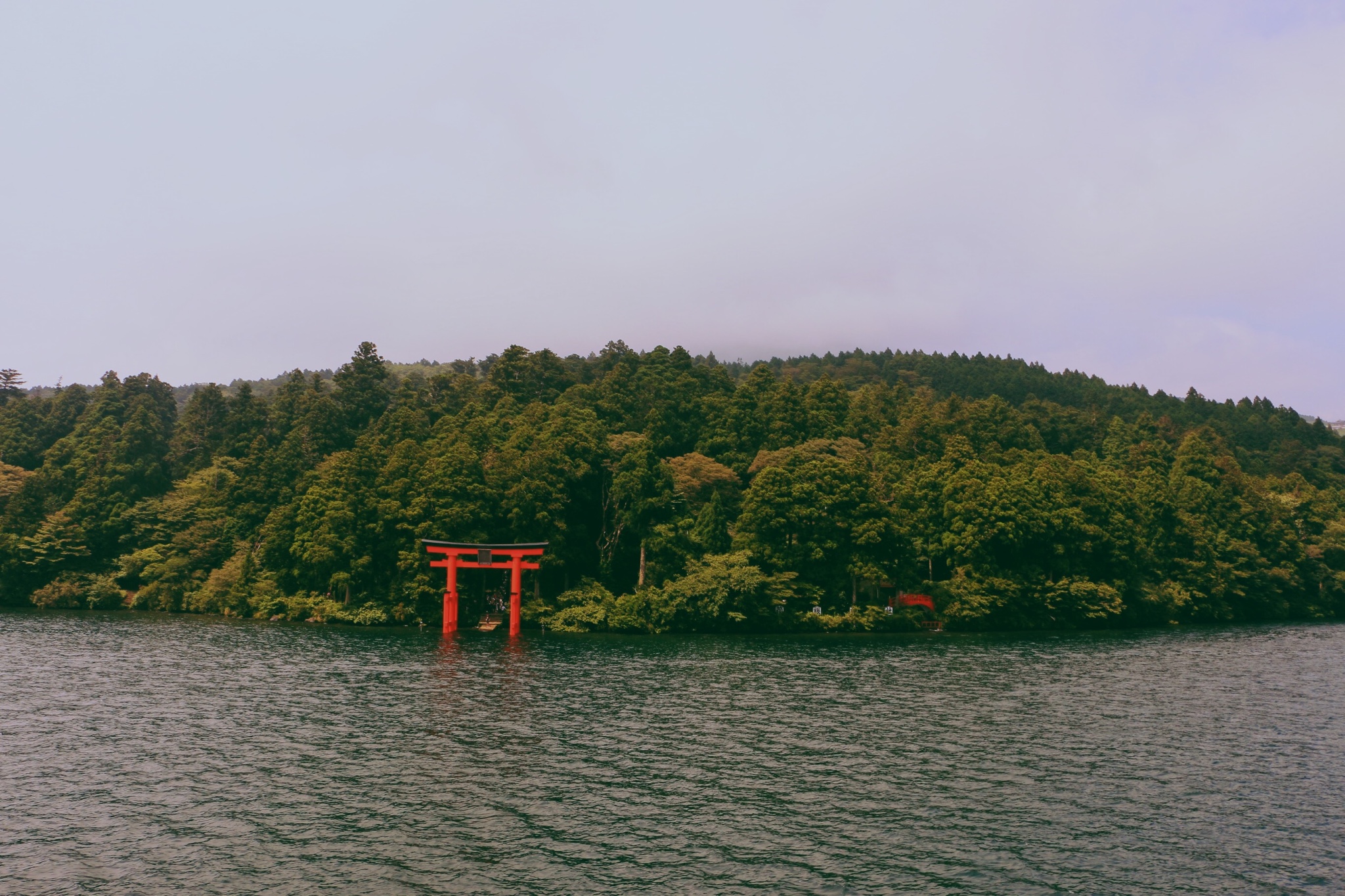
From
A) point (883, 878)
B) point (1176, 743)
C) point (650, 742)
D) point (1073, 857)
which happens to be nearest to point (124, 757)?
point (650, 742)

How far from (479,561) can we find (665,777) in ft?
148

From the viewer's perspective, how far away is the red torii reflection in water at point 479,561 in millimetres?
70188

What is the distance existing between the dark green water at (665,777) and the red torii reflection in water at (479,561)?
16660 mm

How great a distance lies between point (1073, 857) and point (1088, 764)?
9.48 metres

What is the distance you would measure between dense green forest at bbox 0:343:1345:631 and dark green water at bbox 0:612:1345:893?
21218mm

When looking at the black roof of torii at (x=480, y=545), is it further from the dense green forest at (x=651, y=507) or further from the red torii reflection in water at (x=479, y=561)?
the dense green forest at (x=651, y=507)

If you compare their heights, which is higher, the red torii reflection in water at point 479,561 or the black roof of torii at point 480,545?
the black roof of torii at point 480,545

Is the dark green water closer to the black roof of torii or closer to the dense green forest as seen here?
the black roof of torii

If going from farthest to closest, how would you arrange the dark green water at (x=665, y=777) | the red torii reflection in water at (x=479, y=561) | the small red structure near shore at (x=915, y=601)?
the small red structure near shore at (x=915, y=601) → the red torii reflection in water at (x=479, y=561) → the dark green water at (x=665, y=777)

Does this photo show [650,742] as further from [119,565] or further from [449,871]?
[119,565]

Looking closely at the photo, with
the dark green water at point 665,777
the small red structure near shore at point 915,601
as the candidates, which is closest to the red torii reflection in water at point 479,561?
the dark green water at point 665,777

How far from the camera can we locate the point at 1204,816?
25859 mm

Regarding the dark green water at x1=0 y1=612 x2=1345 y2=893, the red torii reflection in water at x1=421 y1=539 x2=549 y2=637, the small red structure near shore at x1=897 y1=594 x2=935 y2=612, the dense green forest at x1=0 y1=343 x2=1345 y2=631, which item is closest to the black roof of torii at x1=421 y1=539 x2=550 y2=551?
the red torii reflection in water at x1=421 y1=539 x2=549 y2=637

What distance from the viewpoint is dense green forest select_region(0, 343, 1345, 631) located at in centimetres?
7356
